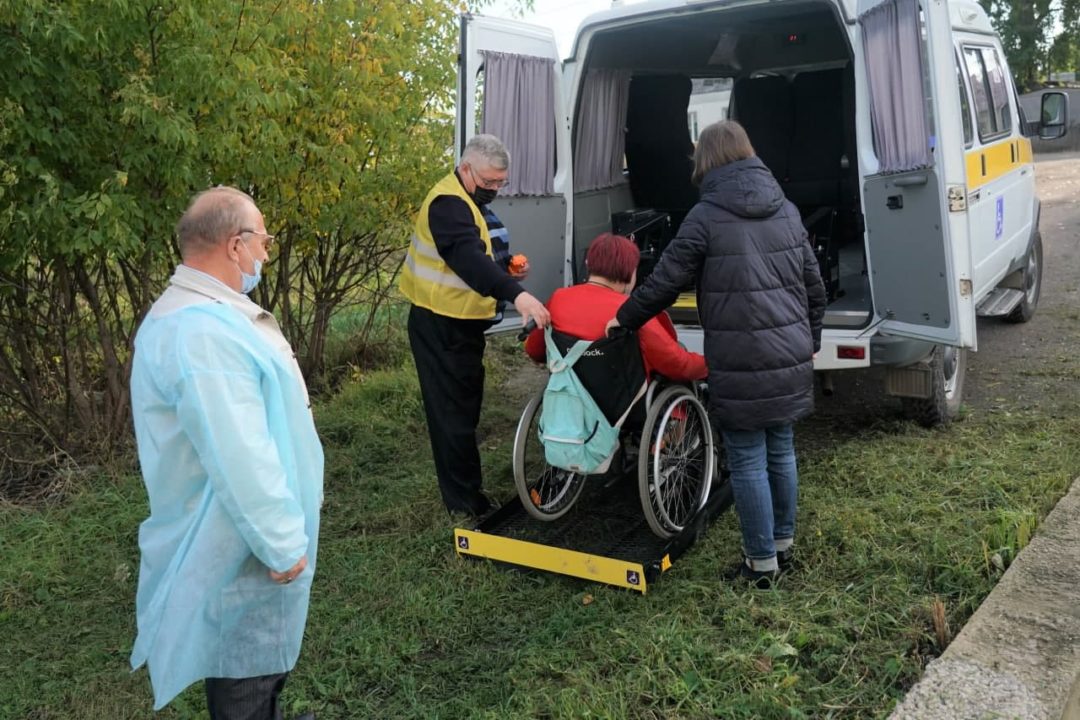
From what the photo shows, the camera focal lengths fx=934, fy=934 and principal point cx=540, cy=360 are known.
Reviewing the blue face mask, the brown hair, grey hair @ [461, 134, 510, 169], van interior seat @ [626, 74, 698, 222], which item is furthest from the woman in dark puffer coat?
van interior seat @ [626, 74, 698, 222]

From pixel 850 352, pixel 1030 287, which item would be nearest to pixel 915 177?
pixel 850 352

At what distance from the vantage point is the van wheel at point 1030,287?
7.18m

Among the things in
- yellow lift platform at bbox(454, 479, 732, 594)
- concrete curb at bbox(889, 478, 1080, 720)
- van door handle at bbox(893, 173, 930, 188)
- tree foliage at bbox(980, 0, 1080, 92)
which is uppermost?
tree foliage at bbox(980, 0, 1080, 92)

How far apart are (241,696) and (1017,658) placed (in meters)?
2.14

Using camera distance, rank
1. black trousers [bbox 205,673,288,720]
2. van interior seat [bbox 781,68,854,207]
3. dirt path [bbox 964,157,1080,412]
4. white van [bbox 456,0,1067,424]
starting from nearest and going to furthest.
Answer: black trousers [bbox 205,673,288,720], white van [bbox 456,0,1067,424], dirt path [bbox 964,157,1080,412], van interior seat [bbox 781,68,854,207]

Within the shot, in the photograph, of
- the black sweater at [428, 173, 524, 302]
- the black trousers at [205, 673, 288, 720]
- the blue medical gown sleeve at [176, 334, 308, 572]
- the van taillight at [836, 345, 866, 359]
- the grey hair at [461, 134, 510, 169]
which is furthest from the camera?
the van taillight at [836, 345, 866, 359]

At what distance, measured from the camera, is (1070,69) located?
1037 inches

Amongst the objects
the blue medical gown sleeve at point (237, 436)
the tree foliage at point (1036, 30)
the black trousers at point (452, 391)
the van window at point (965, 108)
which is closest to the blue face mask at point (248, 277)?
the blue medical gown sleeve at point (237, 436)

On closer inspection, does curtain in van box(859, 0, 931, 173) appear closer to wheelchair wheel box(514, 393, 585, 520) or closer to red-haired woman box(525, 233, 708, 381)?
red-haired woman box(525, 233, 708, 381)

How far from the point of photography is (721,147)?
330 centimetres

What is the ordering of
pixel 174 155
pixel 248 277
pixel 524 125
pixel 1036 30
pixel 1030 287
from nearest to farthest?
pixel 248 277
pixel 174 155
pixel 524 125
pixel 1030 287
pixel 1036 30

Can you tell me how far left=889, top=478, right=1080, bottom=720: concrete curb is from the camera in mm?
2500

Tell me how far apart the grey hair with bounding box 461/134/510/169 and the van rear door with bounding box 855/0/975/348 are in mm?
1735

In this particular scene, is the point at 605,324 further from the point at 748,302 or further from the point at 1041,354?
the point at 1041,354
